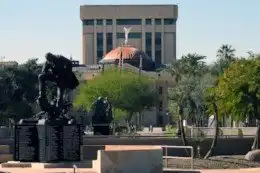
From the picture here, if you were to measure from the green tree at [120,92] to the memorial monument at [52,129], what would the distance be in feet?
234

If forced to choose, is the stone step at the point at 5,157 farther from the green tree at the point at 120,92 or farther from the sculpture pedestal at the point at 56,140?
the green tree at the point at 120,92

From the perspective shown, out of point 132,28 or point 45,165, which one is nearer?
point 45,165

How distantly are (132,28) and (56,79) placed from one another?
161902 mm

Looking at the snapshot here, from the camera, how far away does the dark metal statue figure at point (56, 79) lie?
111 feet

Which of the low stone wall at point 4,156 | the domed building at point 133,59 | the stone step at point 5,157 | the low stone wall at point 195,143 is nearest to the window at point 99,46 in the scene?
the domed building at point 133,59

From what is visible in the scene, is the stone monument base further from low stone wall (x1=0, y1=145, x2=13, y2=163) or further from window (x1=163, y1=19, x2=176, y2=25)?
window (x1=163, y1=19, x2=176, y2=25)

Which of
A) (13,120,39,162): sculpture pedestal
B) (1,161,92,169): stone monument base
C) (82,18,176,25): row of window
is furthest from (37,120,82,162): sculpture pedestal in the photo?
(82,18,176,25): row of window

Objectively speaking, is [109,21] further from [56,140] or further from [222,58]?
[56,140]

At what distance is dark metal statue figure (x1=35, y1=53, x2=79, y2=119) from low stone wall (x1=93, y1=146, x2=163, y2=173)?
503 centimetres

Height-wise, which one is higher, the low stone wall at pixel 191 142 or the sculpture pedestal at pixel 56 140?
the sculpture pedestal at pixel 56 140

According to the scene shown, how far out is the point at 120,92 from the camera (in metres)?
107

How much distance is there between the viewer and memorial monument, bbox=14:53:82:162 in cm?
3350

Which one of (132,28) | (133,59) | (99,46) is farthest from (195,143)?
(99,46)

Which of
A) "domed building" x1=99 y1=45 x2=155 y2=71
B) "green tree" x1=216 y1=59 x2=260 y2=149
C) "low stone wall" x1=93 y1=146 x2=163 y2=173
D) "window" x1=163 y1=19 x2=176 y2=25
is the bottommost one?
"low stone wall" x1=93 y1=146 x2=163 y2=173
